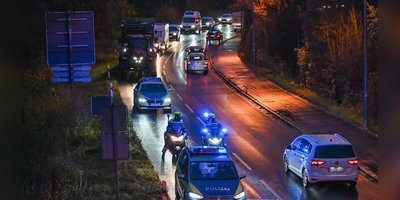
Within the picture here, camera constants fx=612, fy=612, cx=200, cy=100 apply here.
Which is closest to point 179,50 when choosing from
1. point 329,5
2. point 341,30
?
point 329,5

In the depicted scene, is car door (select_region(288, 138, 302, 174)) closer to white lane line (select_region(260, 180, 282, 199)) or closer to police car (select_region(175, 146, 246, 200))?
white lane line (select_region(260, 180, 282, 199))

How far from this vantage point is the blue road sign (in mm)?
19047

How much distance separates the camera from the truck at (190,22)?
80500 mm

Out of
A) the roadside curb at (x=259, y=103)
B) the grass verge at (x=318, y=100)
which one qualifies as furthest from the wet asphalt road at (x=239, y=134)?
the grass verge at (x=318, y=100)

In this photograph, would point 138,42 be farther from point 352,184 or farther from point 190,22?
point 190,22

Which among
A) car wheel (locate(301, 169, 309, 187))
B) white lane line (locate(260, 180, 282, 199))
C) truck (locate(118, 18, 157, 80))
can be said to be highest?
truck (locate(118, 18, 157, 80))

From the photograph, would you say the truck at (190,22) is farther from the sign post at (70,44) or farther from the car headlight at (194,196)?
the car headlight at (194,196)

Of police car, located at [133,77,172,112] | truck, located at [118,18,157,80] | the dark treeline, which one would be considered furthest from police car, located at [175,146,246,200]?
truck, located at [118,18,157,80]

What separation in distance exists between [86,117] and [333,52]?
57.8ft

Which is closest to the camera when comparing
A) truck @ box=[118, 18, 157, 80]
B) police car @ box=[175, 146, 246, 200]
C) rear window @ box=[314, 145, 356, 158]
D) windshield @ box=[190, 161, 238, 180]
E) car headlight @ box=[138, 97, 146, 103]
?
police car @ box=[175, 146, 246, 200]

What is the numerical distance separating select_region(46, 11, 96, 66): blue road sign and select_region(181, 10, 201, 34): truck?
61017 mm

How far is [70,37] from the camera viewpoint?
19.4 metres

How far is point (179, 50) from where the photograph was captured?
211ft

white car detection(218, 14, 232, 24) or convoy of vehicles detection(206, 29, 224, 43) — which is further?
white car detection(218, 14, 232, 24)
